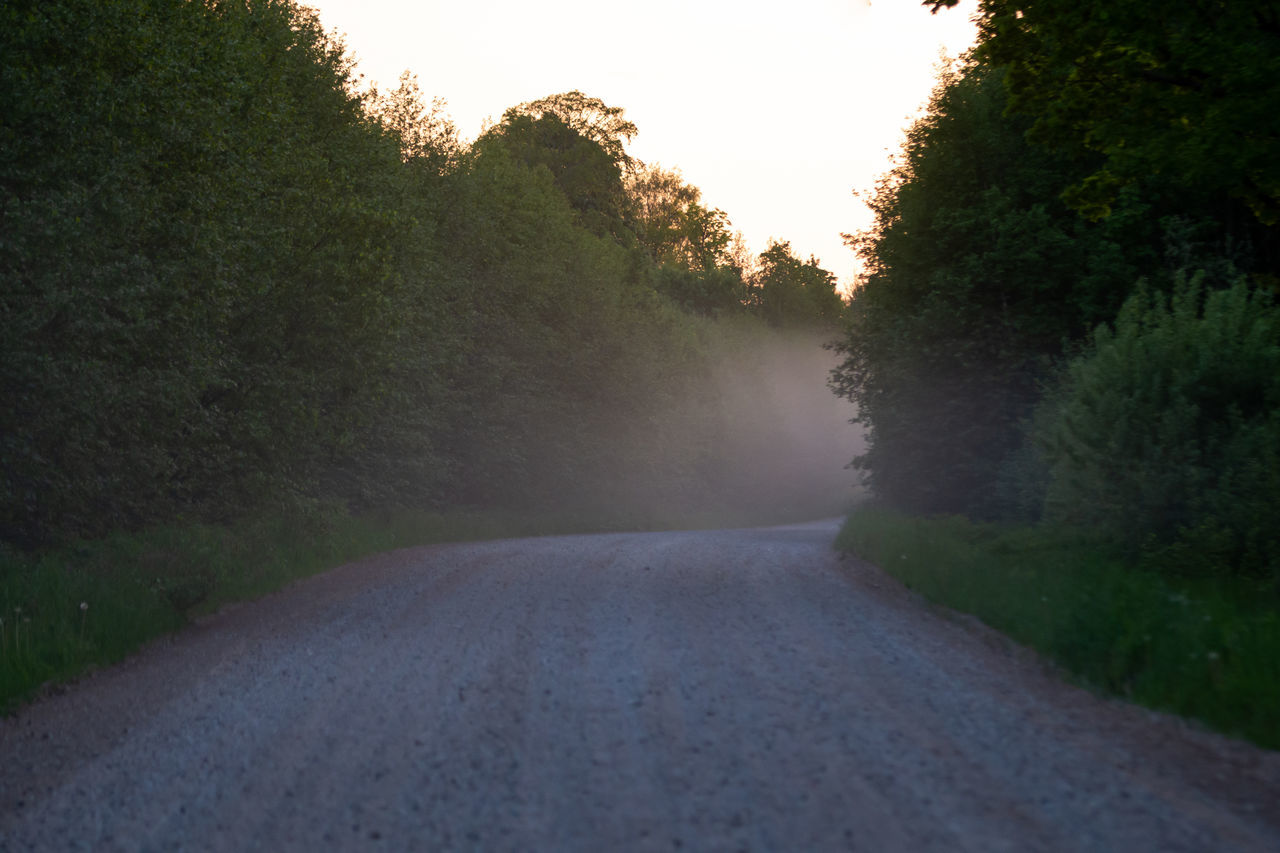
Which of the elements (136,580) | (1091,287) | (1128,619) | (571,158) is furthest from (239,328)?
(571,158)

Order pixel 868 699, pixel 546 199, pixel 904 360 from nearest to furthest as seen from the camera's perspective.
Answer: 1. pixel 868 699
2. pixel 904 360
3. pixel 546 199

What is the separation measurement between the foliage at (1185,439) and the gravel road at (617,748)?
8.62ft

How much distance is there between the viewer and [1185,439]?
11.7 meters

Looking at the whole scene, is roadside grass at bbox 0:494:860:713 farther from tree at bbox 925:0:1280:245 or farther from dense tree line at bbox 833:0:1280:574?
tree at bbox 925:0:1280:245

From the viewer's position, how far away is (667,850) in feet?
15.3

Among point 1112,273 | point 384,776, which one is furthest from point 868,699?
point 1112,273

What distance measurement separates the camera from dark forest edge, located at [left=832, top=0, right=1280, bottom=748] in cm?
952

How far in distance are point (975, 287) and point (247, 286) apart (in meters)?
14.2

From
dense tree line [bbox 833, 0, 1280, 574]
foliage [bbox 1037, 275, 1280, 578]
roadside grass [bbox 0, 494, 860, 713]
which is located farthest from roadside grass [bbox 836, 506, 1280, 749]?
roadside grass [bbox 0, 494, 860, 713]

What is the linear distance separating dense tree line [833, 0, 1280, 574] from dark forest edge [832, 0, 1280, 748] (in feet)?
0.14

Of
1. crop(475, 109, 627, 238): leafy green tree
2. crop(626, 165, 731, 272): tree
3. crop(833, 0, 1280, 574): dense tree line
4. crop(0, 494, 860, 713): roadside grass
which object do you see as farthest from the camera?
crop(626, 165, 731, 272): tree

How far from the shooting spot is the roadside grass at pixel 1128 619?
7032 mm

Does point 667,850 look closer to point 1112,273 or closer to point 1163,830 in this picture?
point 1163,830

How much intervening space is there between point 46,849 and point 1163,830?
5262 millimetres
